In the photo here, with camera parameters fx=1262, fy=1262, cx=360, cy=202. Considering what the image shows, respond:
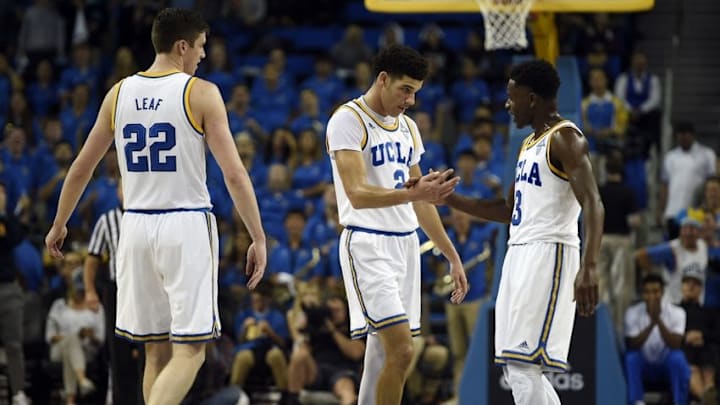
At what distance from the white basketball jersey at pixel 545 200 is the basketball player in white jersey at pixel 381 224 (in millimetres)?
717

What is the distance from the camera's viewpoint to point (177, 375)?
662 centimetres

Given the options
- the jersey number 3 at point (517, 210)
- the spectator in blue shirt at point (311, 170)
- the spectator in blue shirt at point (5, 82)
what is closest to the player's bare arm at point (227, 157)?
the jersey number 3 at point (517, 210)

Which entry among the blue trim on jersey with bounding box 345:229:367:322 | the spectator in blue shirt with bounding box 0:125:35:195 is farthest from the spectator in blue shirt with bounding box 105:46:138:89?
the blue trim on jersey with bounding box 345:229:367:322

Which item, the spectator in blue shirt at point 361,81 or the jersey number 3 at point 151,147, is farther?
the spectator in blue shirt at point 361,81

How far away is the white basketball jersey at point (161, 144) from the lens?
6.74 m

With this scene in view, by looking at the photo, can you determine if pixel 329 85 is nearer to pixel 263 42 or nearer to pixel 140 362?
pixel 263 42

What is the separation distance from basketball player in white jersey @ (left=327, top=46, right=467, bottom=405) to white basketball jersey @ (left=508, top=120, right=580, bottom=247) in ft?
2.35

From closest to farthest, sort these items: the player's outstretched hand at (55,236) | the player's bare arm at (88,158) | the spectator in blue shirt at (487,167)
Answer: the player's bare arm at (88,158) → the player's outstretched hand at (55,236) → the spectator in blue shirt at (487,167)

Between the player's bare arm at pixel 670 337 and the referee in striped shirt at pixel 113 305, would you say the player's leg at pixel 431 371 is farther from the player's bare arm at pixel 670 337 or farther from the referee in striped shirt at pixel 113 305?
the referee in striped shirt at pixel 113 305

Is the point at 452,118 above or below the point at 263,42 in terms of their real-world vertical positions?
below

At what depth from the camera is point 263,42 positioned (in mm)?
18984

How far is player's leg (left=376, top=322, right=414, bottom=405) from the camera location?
7.19 m

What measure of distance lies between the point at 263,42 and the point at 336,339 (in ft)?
26.0

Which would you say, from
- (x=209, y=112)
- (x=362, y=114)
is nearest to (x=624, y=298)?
(x=362, y=114)
